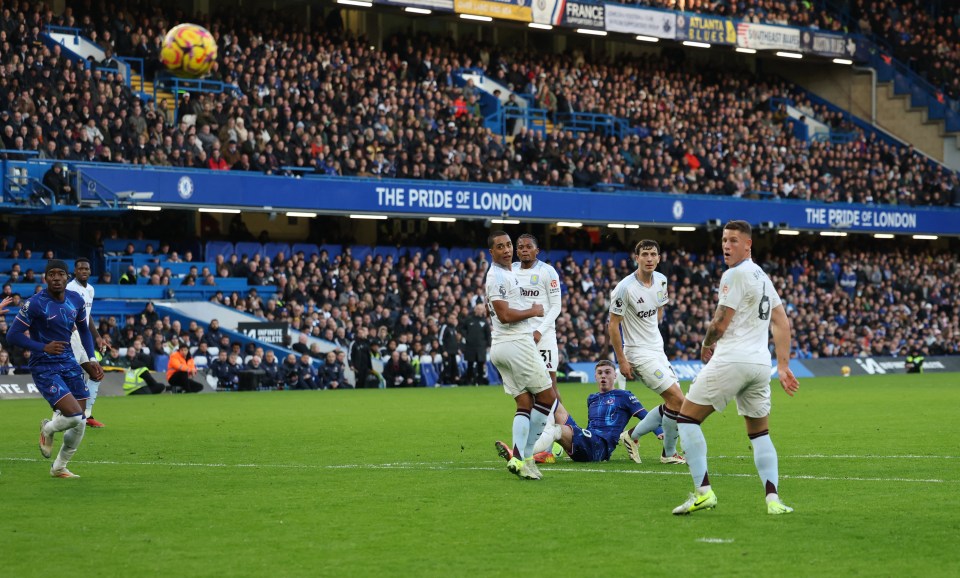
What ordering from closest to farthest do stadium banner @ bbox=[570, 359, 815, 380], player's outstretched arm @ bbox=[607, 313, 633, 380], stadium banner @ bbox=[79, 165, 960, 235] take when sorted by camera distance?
player's outstretched arm @ bbox=[607, 313, 633, 380]
stadium banner @ bbox=[79, 165, 960, 235]
stadium banner @ bbox=[570, 359, 815, 380]

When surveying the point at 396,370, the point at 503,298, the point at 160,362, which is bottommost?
the point at 396,370

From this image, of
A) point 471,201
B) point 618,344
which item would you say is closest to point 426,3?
point 471,201

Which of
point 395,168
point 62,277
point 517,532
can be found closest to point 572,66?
point 395,168

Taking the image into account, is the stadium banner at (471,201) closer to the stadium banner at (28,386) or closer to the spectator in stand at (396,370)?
the spectator in stand at (396,370)

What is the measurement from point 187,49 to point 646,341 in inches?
917

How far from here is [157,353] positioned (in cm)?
3353

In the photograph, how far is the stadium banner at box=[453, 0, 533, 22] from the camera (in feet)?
156

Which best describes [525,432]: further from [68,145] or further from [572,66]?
[572,66]

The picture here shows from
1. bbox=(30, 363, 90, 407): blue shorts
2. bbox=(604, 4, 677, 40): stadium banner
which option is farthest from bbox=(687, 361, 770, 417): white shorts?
bbox=(604, 4, 677, 40): stadium banner

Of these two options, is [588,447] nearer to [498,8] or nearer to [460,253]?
[460,253]

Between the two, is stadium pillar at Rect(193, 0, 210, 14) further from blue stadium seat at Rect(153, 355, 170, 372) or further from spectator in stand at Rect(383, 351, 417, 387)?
→ blue stadium seat at Rect(153, 355, 170, 372)

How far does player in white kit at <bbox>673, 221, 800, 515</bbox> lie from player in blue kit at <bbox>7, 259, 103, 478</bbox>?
637cm

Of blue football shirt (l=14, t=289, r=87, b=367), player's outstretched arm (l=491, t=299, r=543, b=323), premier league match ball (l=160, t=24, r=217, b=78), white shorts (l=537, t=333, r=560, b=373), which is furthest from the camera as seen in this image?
premier league match ball (l=160, t=24, r=217, b=78)

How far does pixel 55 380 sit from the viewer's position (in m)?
13.6
